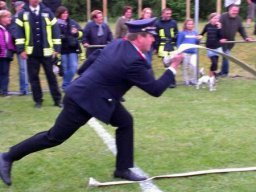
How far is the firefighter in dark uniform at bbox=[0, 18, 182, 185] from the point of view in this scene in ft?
15.4

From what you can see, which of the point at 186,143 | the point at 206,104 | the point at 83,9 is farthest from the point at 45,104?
the point at 83,9

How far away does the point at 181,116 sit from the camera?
812 cm

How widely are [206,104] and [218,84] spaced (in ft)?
7.32

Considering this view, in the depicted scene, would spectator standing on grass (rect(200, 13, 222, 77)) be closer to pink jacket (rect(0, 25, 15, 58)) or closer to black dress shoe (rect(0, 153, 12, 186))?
pink jacket (rect(0, 25, 15, 58))

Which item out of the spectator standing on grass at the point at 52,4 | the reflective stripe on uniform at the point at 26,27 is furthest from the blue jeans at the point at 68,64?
the spectator standing on grass at the point at 52,4

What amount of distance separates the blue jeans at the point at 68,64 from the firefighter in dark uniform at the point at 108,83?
5246mm

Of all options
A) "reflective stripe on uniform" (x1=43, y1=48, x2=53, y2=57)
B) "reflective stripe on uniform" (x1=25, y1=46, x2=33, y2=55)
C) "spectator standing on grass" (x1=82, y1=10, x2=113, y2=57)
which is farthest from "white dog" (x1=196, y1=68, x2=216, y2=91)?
"reflective stripe on uniform" (x1=25, y1=46, x2=33, y2=55)

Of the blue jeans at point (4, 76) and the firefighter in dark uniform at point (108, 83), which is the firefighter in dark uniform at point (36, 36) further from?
the firefighter in dark uniform at point (108, 83)

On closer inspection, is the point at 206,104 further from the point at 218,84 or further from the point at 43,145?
the point at 43,145

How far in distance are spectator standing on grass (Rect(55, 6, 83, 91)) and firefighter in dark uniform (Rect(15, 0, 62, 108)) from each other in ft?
4.03

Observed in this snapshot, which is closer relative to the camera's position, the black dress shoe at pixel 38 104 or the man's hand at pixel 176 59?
the man's hand at pixel 176 59

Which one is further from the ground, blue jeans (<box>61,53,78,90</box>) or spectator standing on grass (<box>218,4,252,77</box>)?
spectator standing on grass (<box>218,4,252,77</box>)

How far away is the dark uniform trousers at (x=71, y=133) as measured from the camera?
4836mm

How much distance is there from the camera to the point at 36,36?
28.0ft
